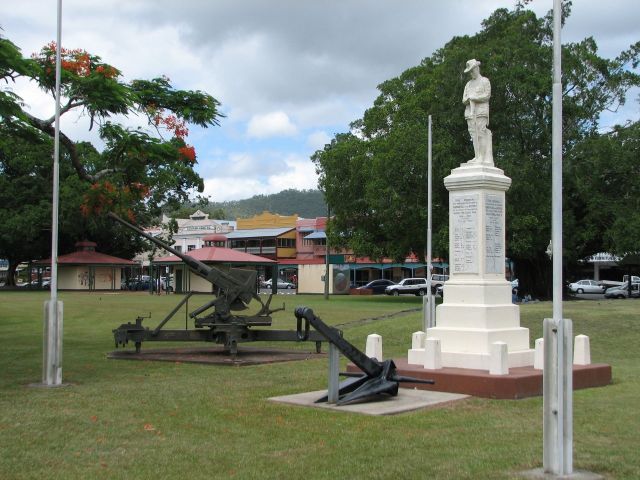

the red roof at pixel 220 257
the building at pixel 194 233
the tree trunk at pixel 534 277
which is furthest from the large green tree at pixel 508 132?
the building at pixel 194 233

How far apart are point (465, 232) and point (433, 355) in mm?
2173

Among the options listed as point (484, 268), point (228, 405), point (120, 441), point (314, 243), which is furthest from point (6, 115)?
point (314, 243)

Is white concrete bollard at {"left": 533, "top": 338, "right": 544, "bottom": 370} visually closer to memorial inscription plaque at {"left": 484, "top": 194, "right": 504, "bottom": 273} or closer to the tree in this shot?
memorial inscription plaque at {"left": 484, "top": 194, "right": 504, "bottom": 273}

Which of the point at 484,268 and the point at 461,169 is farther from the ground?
the point at 461,169

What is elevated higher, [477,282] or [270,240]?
[270,240]

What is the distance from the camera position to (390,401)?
1000 centimetres

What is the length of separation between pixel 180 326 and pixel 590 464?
18284 millimetres

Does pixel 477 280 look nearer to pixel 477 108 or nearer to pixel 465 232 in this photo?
pixel 465 232

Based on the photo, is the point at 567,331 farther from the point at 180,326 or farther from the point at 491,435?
the point at 180,326

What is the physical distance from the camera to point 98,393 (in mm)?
10969

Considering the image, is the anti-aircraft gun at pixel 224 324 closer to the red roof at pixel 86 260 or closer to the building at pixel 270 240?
the red roof at pixel 86 260

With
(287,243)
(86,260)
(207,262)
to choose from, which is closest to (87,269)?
(86,260)

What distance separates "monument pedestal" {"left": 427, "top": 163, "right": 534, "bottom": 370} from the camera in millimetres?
12062

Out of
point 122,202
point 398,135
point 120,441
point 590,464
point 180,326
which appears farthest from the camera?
point 398,135
